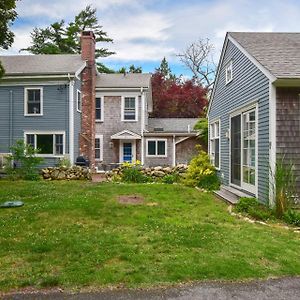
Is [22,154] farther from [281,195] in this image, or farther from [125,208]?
[281,195]

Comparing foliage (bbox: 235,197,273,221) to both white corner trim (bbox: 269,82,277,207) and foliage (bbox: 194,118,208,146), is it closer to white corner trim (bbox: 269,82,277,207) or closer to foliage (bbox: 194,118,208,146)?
white corner trim (bbox: 269,82,277,207)

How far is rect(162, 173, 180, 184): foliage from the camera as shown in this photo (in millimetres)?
14594

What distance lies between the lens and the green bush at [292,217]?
23.4 feet

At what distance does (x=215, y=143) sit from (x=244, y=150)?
161 inches

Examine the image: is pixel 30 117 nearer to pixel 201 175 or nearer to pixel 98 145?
pixel 98 145

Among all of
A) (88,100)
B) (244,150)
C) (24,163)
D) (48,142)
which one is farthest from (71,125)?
(244,150)

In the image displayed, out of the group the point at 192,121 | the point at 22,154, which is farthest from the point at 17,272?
the point at 192,121

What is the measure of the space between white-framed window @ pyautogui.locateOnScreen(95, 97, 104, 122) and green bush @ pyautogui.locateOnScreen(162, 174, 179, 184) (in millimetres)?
9217

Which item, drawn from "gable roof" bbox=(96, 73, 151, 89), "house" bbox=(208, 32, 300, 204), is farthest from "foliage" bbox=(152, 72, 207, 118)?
"house" bbox=(208, 32, 300, 204)

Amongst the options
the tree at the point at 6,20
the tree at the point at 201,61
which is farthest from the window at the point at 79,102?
the tree at the point at 201,61

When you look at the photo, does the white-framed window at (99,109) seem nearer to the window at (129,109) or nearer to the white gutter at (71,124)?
the window at (129,109)

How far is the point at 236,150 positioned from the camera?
38.2ft

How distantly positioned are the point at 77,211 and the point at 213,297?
4.94 m

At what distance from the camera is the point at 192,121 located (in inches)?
1009
